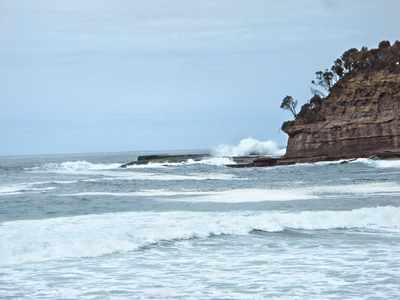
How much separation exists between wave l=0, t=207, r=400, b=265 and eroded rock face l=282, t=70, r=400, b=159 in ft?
128

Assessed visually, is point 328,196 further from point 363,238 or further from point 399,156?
point 399,156

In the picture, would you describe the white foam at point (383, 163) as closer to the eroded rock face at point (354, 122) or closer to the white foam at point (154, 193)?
the eroded rock face at point (354, 122)

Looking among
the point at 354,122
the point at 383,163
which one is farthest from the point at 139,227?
the point at 354,122

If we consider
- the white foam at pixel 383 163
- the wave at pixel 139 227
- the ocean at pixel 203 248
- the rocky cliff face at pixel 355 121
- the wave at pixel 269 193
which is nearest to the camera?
the ocean at pixel 203 248

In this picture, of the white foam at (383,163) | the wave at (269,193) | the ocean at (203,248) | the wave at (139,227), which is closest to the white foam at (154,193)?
the wave at (269,193)

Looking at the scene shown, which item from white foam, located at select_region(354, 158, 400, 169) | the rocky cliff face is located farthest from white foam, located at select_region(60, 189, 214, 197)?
the rocky cliff face

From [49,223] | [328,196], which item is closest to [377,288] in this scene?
[49,223]

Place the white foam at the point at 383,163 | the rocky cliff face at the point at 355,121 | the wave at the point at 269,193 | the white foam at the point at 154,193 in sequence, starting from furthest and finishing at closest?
the rocky cliff face at the point at 355,121 → the white foam at the point at 383,163 → the white foam at the point at 154,193 → the wave at the point at 269,193

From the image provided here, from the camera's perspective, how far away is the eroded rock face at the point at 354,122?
2291 inches

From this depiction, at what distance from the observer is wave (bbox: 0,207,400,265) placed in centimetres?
1373

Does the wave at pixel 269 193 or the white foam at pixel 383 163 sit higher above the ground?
the white foam at pixel 383 163

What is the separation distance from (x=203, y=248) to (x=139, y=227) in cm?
312

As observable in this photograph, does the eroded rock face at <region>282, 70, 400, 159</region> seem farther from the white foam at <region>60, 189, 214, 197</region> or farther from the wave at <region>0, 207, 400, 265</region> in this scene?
the wave at <region>0, 207, 400, 265</region>

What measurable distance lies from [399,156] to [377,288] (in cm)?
4326
